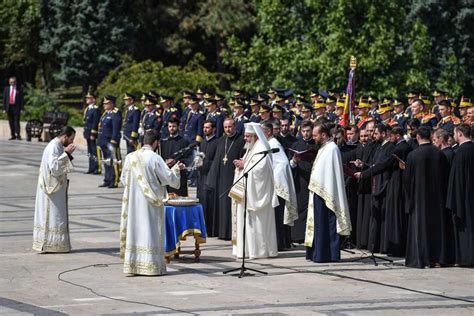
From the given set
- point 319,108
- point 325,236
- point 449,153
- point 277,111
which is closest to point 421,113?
point 319,108

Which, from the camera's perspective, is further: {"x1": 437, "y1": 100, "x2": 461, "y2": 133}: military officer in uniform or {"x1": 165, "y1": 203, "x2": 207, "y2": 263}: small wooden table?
{"x1": 437, "y1": 100, "x2": 461, "y2": 133}: military officer in uniform

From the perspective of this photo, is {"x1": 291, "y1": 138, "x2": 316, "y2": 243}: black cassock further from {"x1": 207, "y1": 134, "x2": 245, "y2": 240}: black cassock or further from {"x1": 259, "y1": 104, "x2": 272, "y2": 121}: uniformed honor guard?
{"x1": 259, "y1": 104, "x2": 272, "y2": 121}: uniformed honor guard

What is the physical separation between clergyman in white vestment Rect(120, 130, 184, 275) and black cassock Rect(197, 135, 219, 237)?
13.3ft

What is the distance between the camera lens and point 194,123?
90.8 ft

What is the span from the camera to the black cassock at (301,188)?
20.0 m

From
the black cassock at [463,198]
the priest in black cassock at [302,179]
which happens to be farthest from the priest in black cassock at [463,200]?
the priest in black cassock at [302,179]

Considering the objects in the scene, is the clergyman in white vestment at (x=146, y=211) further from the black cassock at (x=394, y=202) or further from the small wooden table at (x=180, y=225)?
the black cassock at (x=394, y=202)

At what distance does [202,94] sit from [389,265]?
12.7 meters

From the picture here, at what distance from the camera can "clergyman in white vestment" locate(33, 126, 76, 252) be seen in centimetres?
1850

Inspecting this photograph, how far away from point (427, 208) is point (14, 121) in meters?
25.4

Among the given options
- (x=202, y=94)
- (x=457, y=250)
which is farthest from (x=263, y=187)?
(x=202, y=94)

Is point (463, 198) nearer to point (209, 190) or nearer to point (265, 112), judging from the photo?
point (209, 190)

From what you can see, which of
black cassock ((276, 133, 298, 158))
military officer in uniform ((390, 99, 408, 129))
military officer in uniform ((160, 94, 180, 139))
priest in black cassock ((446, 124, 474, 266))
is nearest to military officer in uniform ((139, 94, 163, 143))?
military officer in uniform ((160, 94, 180, 139))

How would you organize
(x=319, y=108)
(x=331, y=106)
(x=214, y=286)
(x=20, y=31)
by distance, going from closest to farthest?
(x=214, y=286)
(x=319, y=108)
(x=331, y=106)
(x=20, y=31)
